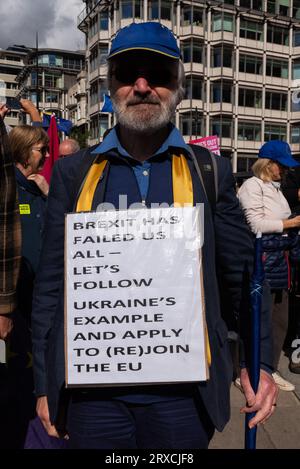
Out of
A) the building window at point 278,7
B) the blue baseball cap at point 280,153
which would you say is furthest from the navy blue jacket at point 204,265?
the building window at point 278,7

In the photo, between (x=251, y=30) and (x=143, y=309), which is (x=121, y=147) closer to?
(x=143, y=309)

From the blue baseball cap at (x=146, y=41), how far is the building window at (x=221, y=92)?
42949mm

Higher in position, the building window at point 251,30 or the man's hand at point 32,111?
the building window at point 251,30

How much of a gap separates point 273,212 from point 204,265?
2546 mm

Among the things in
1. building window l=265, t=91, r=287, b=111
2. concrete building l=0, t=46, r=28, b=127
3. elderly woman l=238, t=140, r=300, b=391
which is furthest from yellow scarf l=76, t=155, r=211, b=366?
concrete building l=0, t=46, r=28, b=127

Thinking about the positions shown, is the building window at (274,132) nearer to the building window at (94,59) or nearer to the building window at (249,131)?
the building window at (249,131)

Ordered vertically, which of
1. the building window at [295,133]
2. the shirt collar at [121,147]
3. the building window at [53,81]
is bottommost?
the shirt collar at [121,147]

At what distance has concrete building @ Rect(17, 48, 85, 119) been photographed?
230ft

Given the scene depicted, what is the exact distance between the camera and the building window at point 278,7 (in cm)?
4578

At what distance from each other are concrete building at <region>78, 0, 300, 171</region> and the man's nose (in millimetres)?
40666

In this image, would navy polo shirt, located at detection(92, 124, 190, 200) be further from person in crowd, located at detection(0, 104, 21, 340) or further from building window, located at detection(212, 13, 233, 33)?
building window, located at detection(212, 13, 233, 33)

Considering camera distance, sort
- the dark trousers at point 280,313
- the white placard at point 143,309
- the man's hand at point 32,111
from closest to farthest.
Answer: the white placard at point 143,309 < the dark trousers at point 280,313 < the man's hand at point 32,111

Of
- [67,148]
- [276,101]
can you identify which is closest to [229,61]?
[276,101]

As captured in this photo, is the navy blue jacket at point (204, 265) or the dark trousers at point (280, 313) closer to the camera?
the navy blue jacket at point (204, 265)
